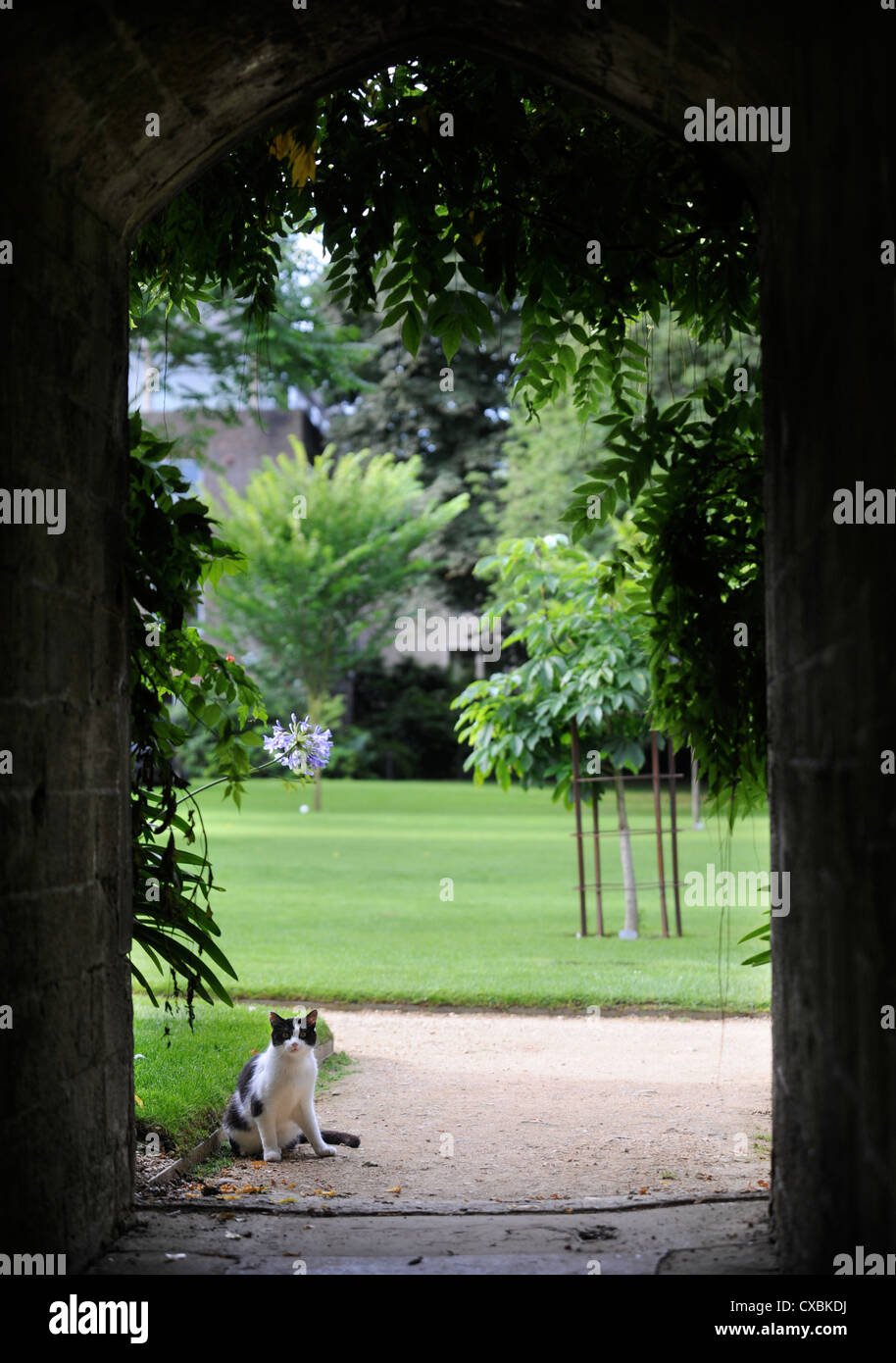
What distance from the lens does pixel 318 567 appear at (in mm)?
32188

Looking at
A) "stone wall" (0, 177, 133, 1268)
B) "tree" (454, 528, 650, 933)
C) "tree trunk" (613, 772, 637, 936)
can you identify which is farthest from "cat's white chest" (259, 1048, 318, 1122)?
"tree trunk" (613, 772, 637, 936)

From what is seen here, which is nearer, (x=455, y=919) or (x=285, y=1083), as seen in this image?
(x=285, y=1083)

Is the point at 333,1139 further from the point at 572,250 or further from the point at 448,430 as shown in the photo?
the point at 448,430

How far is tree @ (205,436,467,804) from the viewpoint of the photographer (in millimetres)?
31922

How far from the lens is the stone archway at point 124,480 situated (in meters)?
2.58

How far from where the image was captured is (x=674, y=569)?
509 centimetres

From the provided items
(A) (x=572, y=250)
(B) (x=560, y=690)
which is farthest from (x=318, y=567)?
(A) (x=572, y=250)

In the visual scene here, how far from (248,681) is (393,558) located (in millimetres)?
27398

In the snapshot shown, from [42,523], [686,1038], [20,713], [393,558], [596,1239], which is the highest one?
[393,558]

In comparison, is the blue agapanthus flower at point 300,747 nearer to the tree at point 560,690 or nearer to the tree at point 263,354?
the tree at point 560,690

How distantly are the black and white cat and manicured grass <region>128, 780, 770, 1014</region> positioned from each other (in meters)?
1.86

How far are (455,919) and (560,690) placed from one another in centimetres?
291

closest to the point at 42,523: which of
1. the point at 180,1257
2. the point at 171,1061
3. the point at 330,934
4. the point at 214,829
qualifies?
the point at 180,1257
